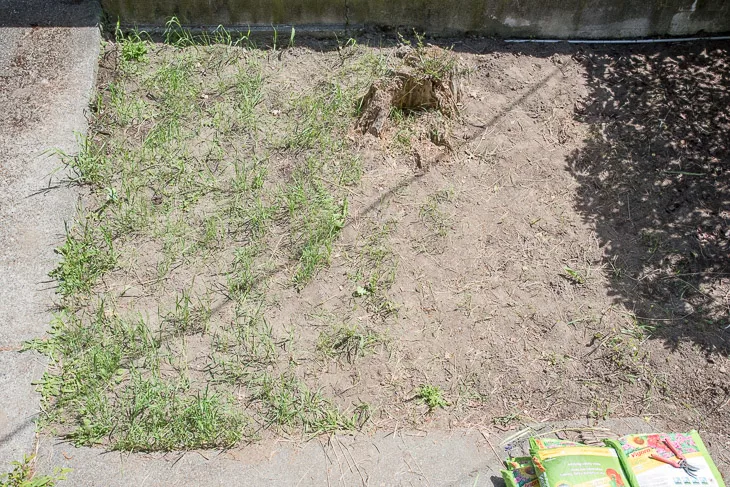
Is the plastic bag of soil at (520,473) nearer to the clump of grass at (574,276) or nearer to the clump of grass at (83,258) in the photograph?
the clump of grass at (574,276)

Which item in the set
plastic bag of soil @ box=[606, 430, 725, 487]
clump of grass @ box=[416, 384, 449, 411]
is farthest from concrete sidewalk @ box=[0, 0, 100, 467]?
plastic bag of soil @ box=[606, 430, 725, 487]

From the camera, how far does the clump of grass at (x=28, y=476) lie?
3.29m

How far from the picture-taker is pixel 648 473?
3260mm

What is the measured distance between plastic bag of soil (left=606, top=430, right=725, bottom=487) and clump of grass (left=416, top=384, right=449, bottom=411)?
861mm

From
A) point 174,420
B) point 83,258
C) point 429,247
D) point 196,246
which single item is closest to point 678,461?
point 429,247

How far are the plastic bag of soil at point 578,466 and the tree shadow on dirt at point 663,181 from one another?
1.10 metres

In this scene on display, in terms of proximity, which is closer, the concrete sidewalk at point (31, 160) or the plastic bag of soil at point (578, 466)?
the plastic bag of soil at point (578, 466)

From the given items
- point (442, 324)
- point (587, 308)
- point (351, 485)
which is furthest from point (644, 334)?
point (351, 485)

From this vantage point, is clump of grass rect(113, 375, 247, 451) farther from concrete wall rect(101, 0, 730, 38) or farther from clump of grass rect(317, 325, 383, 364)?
concrete wall rect(101, 0, 730, 38)

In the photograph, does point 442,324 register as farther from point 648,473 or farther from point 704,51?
point 704,51

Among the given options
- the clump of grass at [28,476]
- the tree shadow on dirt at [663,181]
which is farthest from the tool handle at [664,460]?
the clump of grass at [28,476]

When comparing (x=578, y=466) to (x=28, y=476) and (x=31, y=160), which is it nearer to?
(x=28, y=476)

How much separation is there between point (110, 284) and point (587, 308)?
287cm

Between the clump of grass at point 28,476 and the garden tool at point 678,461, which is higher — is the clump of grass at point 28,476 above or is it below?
below
